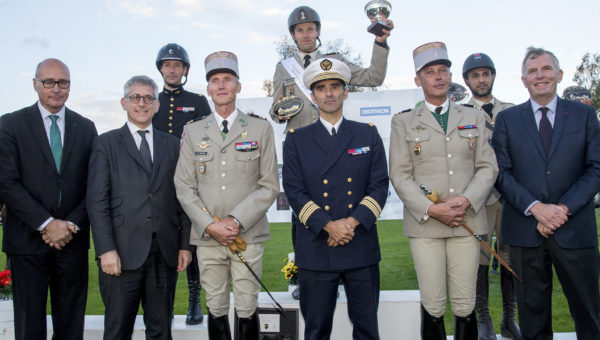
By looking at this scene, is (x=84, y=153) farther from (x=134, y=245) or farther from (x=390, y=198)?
(x=390, y=198)

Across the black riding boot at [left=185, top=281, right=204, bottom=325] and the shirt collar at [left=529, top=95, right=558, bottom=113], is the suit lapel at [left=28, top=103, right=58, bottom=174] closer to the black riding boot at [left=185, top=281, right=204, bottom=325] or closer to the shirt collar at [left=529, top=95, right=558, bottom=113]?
the black riding boot at [left=185, top=281, right=204, bottom=325]

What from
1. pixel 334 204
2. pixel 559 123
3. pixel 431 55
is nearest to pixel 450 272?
pixel 334 204

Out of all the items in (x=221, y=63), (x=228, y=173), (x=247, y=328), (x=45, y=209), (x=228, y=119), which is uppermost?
(x=221, y=63)

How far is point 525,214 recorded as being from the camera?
3.16 m

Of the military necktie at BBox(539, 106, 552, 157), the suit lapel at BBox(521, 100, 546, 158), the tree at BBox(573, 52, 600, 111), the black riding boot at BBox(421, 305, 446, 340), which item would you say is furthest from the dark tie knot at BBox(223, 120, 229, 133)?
the tree at BBox(573, 52, 600, 111)

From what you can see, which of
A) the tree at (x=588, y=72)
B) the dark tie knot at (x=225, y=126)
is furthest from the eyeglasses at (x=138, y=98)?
the tree at (x=588, y=72)

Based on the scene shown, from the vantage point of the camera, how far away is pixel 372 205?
300 cm

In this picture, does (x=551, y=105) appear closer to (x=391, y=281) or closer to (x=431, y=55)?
(x=431, y=55)

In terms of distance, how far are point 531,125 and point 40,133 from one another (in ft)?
11.6

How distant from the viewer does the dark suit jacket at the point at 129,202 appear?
3.12 meters

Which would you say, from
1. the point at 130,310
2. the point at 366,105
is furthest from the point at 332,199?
the point at 366,105

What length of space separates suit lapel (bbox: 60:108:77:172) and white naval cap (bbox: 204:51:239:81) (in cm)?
109

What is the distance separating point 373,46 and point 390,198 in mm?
4750

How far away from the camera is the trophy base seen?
148 inches
